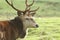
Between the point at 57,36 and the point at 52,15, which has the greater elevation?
the point at 57,36

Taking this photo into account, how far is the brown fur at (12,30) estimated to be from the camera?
27.3 ft

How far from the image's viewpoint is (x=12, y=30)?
28.1 feet

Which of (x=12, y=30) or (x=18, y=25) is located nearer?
(x=12, y=30)

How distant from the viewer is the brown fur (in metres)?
8.32

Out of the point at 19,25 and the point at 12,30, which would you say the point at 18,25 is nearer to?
the point at 19,25

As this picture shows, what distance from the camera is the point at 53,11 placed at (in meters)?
37.9

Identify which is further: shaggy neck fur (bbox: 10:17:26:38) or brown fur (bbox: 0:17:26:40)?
shaggy neck fur (bbox: 10:17:26:38)

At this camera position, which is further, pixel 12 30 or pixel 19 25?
pixel 19 25

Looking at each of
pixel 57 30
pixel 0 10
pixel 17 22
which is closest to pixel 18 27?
pixel 17 22

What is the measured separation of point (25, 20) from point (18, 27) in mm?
279

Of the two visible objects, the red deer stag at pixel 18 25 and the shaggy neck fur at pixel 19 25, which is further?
the shaggy neck fur at pixel 19 25

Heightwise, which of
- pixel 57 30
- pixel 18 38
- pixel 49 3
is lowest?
pixel 49 3

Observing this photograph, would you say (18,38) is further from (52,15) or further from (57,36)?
(52,15)

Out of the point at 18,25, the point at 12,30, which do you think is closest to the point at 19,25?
the point at 18,25
